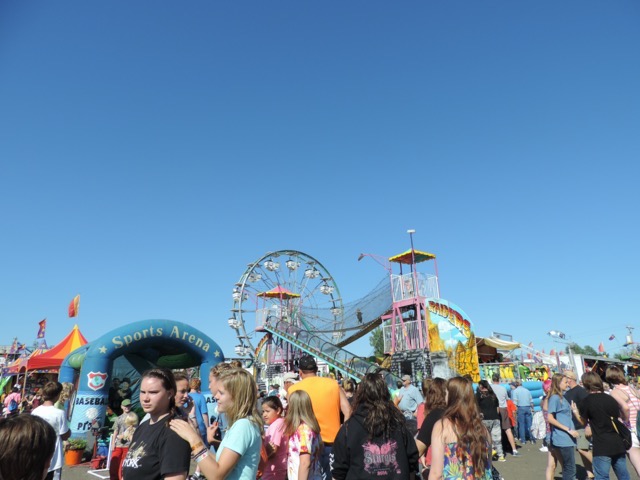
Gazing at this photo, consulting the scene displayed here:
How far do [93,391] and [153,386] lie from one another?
9.57 meters

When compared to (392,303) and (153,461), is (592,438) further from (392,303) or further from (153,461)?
(392,303)

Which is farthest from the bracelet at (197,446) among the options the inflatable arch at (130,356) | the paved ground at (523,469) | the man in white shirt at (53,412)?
the inflatable arch at (130,356)

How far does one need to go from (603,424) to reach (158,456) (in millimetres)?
4477

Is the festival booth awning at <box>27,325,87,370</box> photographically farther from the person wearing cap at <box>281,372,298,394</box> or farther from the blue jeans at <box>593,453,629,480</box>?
the blue jeans at <box>593,453,629,480</box>

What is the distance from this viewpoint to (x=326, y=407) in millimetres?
4145

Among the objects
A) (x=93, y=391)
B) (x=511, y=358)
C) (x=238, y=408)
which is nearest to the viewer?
(x=238, y=408)

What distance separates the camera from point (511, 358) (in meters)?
23.6

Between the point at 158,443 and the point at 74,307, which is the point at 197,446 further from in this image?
the point at 74,307

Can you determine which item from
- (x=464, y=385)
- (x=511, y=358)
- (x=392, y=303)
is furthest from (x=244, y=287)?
(x=464, y=385)

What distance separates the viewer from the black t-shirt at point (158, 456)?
2129 millimetres

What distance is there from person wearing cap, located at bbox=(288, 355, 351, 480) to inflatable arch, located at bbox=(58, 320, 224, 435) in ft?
26.2

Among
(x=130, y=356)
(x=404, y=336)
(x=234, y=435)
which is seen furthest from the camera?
(x=404, y=336)

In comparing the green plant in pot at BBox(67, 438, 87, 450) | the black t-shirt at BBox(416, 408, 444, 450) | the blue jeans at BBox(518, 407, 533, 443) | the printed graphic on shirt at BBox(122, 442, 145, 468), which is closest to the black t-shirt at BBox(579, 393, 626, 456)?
the black t-shirt at BBox(416, 408, 444, 450)

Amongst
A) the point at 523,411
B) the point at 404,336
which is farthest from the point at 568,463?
the point at 404,336
